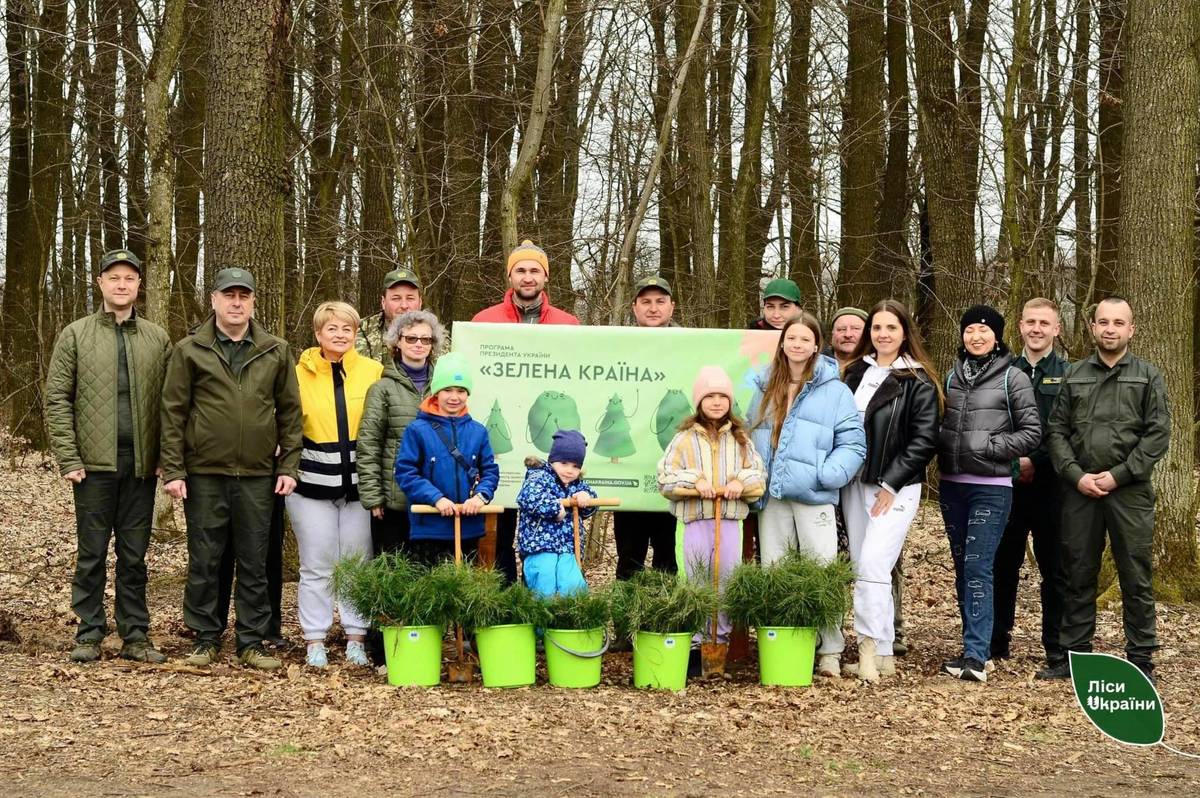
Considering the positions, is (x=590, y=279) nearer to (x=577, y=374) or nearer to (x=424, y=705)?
(x=577, y=374)

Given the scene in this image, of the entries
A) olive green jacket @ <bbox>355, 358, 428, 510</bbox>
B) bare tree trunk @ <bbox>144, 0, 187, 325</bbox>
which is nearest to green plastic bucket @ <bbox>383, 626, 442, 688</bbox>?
olive green jacket @ <bbox>355, 358, 428, 510</bbox>

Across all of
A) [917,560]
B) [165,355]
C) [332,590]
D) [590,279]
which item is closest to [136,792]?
[332,590]

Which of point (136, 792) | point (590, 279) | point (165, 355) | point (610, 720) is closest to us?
point (136, 792)

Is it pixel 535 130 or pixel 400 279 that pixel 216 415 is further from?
pixel 535 130

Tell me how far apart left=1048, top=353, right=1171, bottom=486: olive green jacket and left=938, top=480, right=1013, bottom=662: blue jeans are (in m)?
0.45

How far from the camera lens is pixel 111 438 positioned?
7.09 meters

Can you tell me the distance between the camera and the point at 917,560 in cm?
1239

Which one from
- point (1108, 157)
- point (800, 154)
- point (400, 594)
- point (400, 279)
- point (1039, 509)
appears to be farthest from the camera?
point (800, 154)

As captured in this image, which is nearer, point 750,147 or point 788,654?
point 788,654

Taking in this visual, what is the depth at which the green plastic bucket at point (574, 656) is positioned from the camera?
Answer: 677 centimetres

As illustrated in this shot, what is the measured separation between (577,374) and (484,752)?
288cm

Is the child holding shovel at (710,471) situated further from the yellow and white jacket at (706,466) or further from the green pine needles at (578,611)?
the green pine needles at (578,611)

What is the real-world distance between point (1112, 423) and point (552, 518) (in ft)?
10.8

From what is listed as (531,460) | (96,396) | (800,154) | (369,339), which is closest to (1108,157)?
(800,154)
